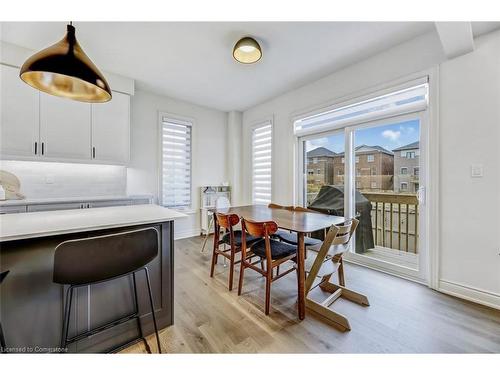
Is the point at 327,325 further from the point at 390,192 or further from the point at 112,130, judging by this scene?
the point at 112,130

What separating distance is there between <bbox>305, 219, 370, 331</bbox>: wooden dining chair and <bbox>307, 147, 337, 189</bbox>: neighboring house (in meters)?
1.44

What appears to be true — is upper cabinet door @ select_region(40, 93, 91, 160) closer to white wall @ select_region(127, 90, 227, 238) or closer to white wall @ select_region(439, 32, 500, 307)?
white wall @ select_region(127, 90, 227, 238)

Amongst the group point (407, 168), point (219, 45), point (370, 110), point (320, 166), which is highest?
point (219, 45)

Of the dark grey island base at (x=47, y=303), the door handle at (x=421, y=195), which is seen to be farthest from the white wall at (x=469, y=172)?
the dark grey island base at (x=47, y=303)

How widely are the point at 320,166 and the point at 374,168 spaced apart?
0.84 m

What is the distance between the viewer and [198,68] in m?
3.06

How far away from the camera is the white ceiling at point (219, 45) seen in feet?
7.25

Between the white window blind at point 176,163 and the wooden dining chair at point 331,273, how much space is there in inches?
121

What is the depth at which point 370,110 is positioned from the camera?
110 inches

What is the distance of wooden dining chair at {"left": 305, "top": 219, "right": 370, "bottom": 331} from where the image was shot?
177cm

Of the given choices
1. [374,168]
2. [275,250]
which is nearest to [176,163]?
[275,250]

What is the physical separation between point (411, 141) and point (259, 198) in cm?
274
